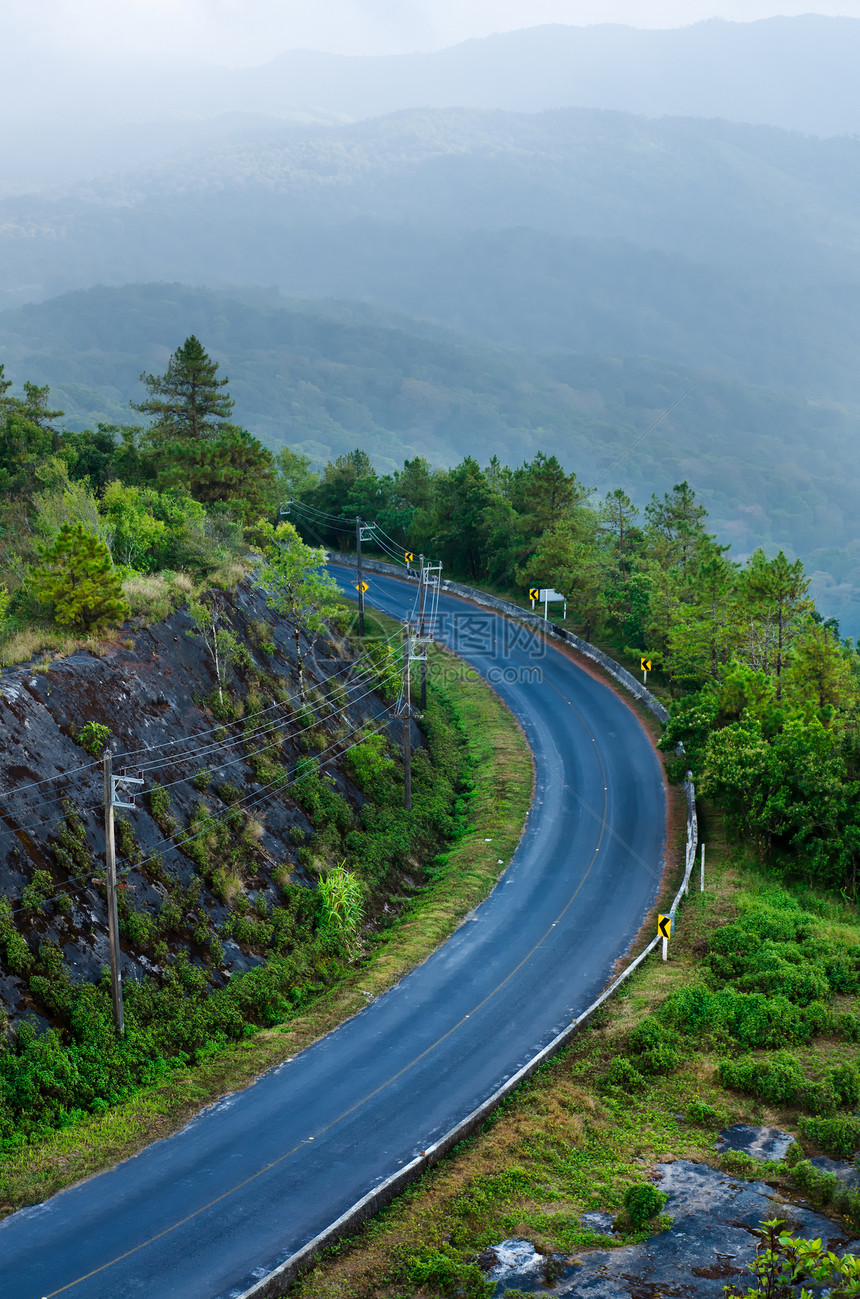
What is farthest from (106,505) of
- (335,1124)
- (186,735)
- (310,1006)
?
(335,1124)

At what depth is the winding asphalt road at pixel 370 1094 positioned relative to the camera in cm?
1784

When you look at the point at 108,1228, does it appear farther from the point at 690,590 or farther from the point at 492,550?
the point at 492,550

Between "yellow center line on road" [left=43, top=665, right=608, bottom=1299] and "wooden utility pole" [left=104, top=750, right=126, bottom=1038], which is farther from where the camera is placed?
"wooden utility pole" [left=104, top=750, right=126, bottom=1038]

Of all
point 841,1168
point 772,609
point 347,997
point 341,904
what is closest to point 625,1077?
point 841,1168

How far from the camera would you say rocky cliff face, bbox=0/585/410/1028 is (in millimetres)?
23984

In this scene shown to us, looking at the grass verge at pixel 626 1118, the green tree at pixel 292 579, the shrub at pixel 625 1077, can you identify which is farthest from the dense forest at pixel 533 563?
the shrub at pixel 625 1077

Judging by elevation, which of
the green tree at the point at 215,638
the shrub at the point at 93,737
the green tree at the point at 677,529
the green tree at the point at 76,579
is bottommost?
the shrub at the point at 93,737

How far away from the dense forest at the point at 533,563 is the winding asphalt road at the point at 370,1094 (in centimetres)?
602

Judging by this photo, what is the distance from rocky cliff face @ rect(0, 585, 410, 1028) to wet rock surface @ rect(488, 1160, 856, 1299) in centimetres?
1171

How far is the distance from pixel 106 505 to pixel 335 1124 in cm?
3459

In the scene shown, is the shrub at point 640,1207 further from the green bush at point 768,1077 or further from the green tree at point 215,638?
the green tree at point 215,638

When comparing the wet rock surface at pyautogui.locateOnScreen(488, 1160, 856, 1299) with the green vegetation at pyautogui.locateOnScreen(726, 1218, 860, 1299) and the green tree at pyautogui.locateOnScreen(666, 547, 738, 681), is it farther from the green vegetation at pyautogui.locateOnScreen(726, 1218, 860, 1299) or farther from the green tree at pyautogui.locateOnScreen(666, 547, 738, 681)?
the green tree at pyautogui.locateOnScreen(666, 547, 738, 681)

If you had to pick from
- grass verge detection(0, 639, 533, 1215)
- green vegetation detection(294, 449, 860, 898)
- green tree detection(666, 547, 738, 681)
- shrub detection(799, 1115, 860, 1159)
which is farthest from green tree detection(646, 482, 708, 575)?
shrub detection(799, 1115, 860, 1159)

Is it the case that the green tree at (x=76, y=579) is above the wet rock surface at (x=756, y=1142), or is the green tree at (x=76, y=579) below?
above
